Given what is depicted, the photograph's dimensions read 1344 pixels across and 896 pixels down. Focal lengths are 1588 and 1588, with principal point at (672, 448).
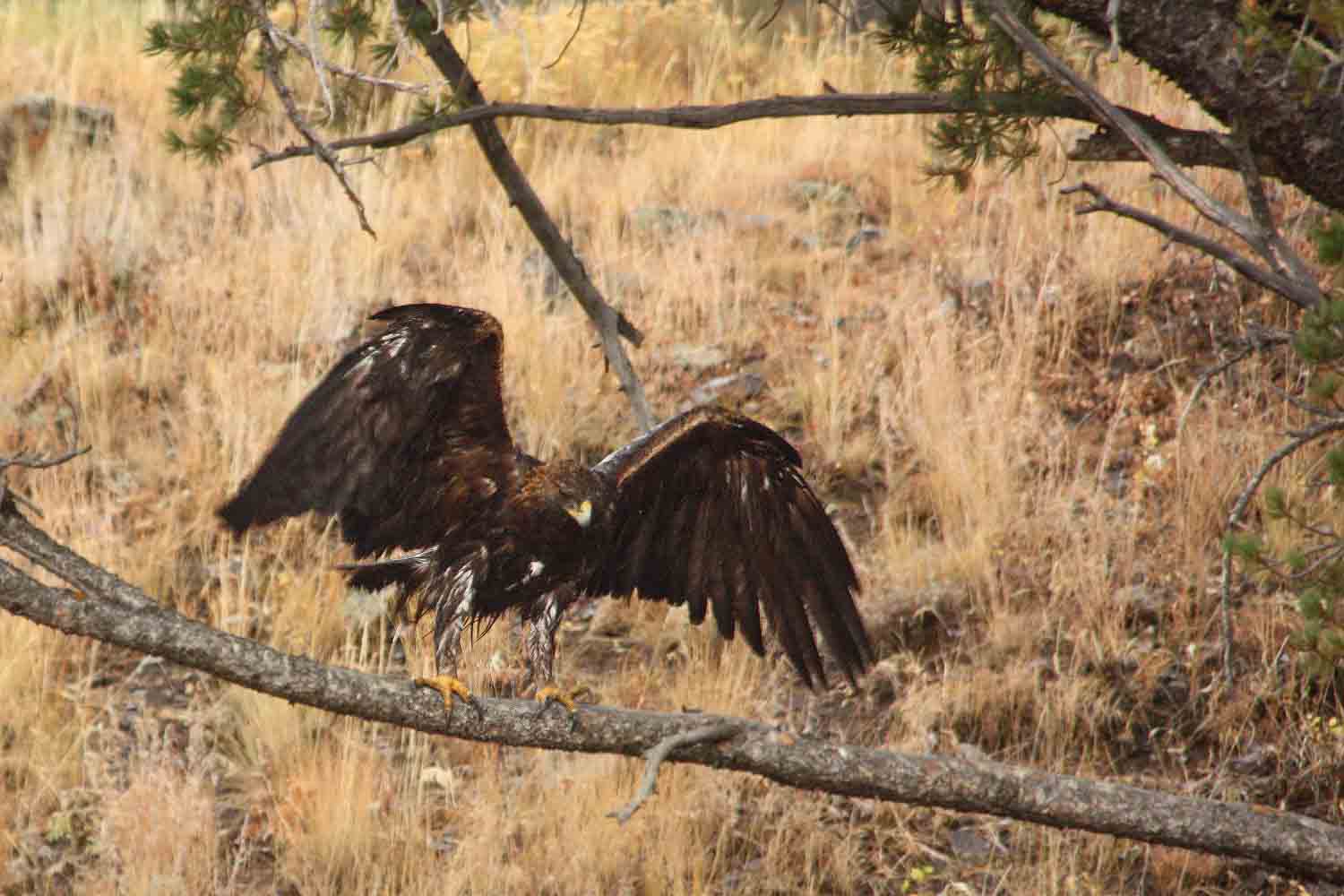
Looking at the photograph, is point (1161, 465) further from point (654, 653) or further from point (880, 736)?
point (654, 653)

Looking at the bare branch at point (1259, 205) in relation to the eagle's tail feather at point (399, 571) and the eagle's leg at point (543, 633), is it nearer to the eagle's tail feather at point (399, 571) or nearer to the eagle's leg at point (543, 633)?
the eagle's leg at point (543, 633)

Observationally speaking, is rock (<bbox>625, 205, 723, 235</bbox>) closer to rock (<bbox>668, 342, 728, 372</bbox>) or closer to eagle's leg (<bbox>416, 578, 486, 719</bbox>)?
rock (<bbox>668, 342, 728, 372</bbox>)

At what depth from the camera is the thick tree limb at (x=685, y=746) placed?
3219mm

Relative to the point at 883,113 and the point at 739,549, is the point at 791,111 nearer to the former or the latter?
the point at 883,113

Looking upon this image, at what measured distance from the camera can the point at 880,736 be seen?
5758 mm

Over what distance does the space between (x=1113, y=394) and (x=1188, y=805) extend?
3549 mm

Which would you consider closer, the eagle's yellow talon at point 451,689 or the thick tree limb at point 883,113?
the eagle's yellow talon at point 451,689

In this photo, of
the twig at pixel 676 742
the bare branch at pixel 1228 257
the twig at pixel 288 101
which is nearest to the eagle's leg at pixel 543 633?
the twig at pixel 676 742

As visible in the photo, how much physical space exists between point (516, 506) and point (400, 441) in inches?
13.4

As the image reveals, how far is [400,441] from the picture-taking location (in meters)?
4.03

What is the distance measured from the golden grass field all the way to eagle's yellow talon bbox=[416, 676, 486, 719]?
136 centimetres

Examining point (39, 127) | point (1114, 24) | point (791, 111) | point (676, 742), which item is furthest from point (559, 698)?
point (39, 127)

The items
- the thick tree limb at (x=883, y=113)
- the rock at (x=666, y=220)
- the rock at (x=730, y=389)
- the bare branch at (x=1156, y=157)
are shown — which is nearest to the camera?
the bare branch at (x=1156, y=157)

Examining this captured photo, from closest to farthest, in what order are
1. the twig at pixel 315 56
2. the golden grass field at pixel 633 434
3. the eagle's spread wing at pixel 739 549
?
1. the twig at pixel 315 56
2. the eagle's spread wing at pixel 739 549
3. the golden grass field at pixel 633 434
